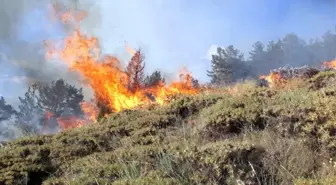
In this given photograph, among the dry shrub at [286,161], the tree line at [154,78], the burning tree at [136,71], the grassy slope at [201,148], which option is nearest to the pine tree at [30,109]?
the tree line at [154,78]

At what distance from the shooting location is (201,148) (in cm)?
480

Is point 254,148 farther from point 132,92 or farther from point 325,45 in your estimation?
point 325,45

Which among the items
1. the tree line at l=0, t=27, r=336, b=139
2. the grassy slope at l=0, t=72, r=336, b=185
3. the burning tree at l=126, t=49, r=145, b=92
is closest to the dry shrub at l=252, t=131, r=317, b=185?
the grassy slope at l=0, t=72, r=336, b=185

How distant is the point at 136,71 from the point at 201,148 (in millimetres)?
14790

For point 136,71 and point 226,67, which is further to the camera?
point 226,67

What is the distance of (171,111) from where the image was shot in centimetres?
839

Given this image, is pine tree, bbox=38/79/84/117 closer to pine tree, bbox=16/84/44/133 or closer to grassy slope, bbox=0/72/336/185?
pine tree, bbox=16/84/44/133

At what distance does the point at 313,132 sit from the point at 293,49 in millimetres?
Answer: 34683

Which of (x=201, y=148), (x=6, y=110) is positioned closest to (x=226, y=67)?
(x=6, y=110)

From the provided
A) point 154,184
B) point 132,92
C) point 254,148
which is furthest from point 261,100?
point 132,92

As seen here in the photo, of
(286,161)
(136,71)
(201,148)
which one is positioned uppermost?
(136,71)

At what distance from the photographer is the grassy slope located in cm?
439

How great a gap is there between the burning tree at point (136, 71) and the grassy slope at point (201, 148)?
9.75 metres

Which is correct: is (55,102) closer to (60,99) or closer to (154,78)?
(60,99)
